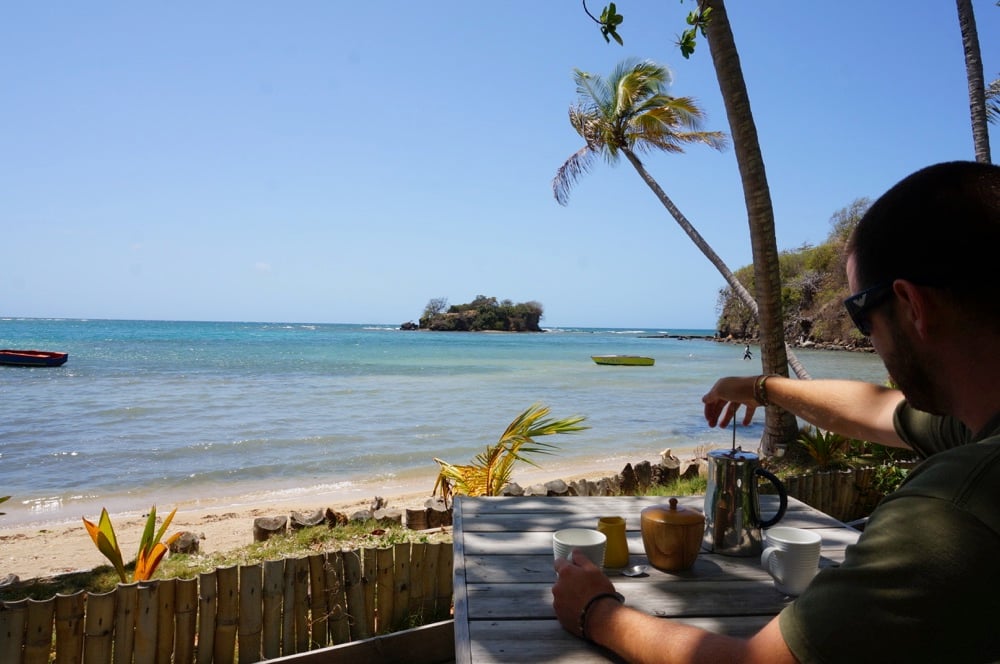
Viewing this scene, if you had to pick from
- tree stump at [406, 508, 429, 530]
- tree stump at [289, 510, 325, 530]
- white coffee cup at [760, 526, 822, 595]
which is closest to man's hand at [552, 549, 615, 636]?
white coffee cup at [760, 526, 822, 595]

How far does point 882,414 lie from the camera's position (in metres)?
1.84

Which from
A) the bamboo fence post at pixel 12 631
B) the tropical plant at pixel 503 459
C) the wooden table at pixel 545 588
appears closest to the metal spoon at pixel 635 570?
the wooden table at pixel 545 588

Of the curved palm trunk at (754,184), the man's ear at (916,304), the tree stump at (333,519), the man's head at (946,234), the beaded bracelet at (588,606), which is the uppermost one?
the curved palm trunk at (754,184)

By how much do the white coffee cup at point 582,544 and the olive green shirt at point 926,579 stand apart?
2.59ft

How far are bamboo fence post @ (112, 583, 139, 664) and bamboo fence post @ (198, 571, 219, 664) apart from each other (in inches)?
9.8

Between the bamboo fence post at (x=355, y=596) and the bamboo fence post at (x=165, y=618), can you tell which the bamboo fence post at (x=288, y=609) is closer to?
the bamboo fence post at (x=355, y=596)

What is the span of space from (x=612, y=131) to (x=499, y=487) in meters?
9.75

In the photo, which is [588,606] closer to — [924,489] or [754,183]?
[924,489]

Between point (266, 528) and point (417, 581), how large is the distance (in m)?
2.14

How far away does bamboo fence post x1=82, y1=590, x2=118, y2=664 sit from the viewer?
8.64 ft

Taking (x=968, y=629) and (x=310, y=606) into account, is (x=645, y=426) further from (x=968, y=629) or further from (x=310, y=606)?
(x=968, y=629)

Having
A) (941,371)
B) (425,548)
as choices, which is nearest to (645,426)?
(425,548)

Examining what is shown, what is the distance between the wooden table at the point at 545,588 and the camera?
1.34m

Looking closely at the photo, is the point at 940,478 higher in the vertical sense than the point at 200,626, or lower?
higher
